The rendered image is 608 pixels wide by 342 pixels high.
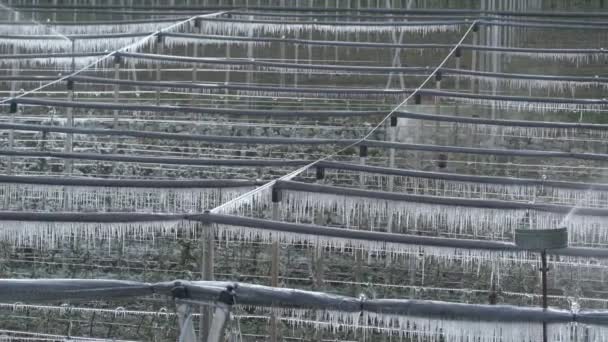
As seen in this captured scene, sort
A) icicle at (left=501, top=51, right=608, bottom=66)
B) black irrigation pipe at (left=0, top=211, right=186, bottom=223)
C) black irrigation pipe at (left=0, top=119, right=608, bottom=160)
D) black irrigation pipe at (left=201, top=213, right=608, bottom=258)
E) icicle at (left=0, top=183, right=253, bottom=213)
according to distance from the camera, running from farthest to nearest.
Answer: icicle at (left=501, top=51, right=608, bottom=66)
black irrigation pipe at (left=0, top=119, right=608, bottom=160)
icicle at (left=0, top=183, right=253, bottom=213)
black irrigation pipe at (left=0, top=211, right=186, bottom=223)
black irrigation pipe at (left=201, top=213, right=608, bottom=258)

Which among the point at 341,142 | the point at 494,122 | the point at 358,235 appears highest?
the point at 494,122

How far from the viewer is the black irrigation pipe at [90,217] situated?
364 inches

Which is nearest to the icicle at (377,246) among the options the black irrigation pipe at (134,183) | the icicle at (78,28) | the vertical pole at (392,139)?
the black irrigation pipe at (134,183)

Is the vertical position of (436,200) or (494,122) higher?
(494,122)

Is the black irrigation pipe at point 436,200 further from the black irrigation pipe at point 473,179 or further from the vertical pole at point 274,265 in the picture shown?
the black irrigation pipe at point 473,179

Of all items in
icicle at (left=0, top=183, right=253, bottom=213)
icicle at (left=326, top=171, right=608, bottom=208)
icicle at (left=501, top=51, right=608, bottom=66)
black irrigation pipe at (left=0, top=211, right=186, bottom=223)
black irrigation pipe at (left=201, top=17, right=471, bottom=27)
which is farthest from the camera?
black irrigation pipe at (left=201, top=17, right=471, bottom=27)

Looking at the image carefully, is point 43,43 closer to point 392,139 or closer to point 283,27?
point 283,27

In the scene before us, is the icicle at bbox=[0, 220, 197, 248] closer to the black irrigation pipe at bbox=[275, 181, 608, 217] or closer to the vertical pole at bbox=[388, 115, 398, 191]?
the black irrigation pipe at bbox=[275, 181, 608, 217]

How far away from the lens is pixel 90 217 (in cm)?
938

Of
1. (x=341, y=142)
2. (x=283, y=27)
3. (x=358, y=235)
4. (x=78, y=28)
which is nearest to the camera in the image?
(x=358, y=235)

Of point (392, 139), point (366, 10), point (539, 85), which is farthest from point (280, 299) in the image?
point (366, 10)

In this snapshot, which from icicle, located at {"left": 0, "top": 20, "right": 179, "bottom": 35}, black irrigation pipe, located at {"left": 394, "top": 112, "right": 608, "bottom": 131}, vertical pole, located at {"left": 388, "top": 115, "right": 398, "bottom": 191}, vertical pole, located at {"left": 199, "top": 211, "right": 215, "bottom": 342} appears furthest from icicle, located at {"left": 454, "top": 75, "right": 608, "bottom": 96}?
vertical pole, located at {"left": 199, "top": 211, "right": 215, "bottom": 342}

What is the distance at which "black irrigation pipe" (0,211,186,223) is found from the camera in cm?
925

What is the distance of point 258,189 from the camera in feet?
33.9
